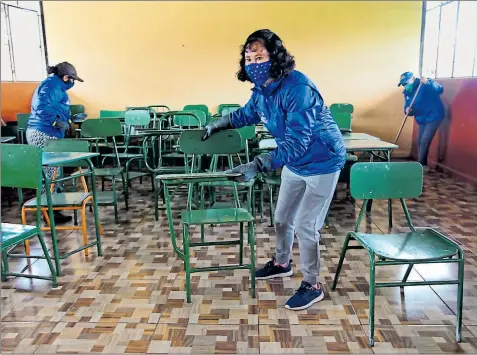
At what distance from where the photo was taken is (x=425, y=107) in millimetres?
5789

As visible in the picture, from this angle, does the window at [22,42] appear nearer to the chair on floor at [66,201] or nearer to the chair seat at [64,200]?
the chair on floor at [66,201]

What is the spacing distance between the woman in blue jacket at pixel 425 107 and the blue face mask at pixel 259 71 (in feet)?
13.6

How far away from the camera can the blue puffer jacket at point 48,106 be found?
3795 mm

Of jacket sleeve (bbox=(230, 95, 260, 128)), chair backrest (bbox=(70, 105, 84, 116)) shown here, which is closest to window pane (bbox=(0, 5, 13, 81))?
chair backrest (bbox=(70, 105, 84, 116))

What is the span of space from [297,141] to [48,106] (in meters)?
2.63

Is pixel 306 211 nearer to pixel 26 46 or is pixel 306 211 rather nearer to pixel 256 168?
pixel 256 168

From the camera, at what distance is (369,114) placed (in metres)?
6.87

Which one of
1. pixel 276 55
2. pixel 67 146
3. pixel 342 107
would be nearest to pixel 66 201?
pixel 67 146

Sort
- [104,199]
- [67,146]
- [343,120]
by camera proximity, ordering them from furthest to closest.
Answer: [343,120], [104,199], [67,146]

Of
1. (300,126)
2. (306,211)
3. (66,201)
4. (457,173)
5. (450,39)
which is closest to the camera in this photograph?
(300,126)

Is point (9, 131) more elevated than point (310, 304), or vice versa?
point (9, 131)

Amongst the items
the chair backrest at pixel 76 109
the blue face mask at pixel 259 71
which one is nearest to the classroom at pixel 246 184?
the blue face mask at pixel 259 71

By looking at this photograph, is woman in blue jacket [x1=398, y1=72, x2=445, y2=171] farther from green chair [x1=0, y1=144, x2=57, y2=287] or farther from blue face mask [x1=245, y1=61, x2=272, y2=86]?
green chair [x1=0, y1=144, x2=57, y2=287]

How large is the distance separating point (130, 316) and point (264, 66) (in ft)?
4.64
